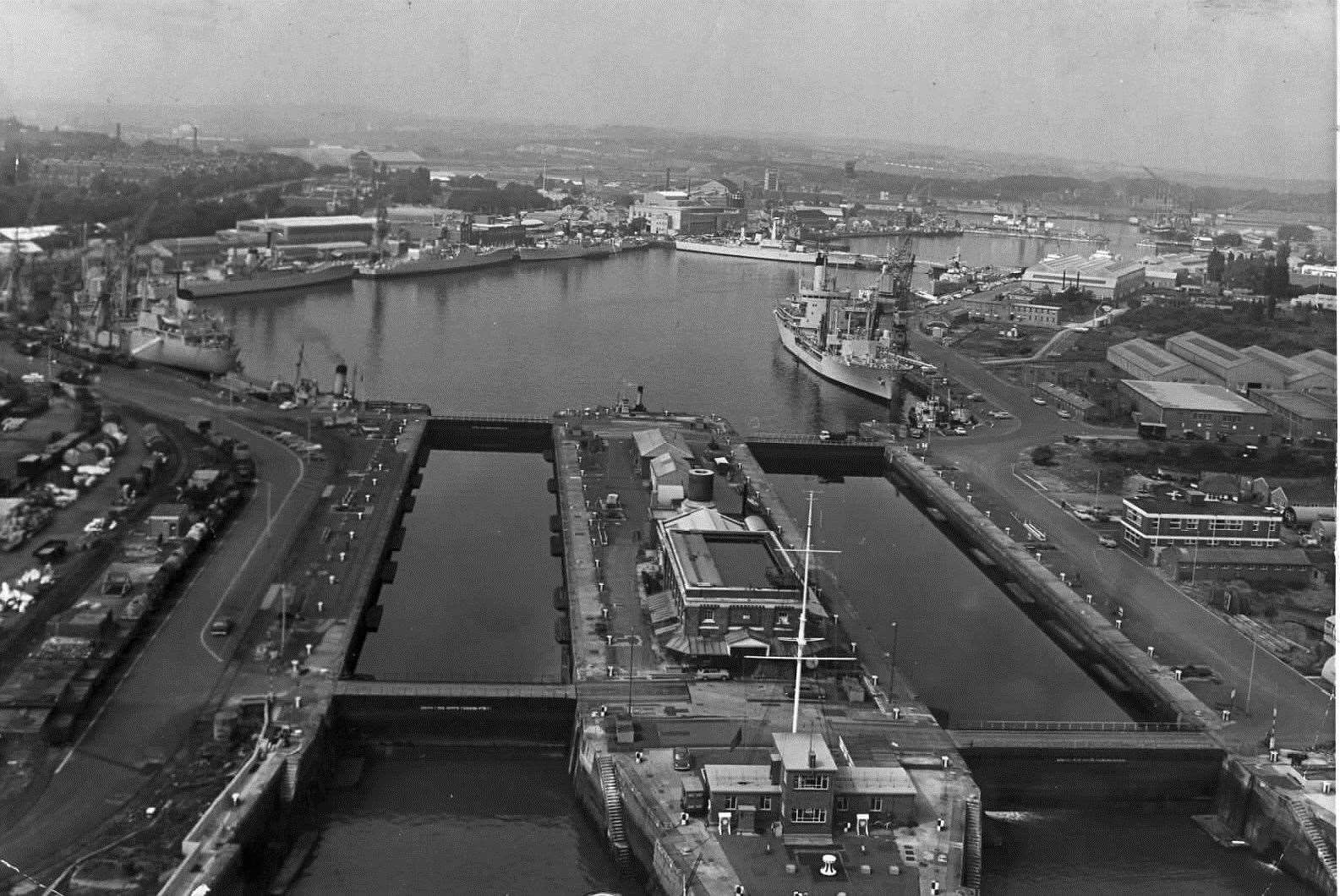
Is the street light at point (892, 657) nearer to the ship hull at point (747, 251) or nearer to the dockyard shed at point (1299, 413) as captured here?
the dockyard shed at point (1299, 413)

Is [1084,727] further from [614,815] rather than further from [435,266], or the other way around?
[435,266]

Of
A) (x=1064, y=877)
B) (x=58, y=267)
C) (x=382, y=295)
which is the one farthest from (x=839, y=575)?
(x=382, y=295)

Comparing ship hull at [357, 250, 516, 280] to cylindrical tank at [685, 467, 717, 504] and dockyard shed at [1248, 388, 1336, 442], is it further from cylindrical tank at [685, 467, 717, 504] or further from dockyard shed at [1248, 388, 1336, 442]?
cylindrical tank at [685, 467, 717, 504]

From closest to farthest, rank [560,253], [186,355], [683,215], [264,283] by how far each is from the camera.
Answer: [186,355]
[264,283]
[560,253]
[683,215]

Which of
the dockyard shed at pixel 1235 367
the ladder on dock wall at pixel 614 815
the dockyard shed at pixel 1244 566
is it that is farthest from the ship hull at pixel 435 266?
the ladder on dock wall at pixel 614 815

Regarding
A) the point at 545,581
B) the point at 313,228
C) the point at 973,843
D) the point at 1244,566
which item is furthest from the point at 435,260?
the point at 973,843

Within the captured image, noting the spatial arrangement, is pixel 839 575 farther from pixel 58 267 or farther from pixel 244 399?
pixel 58 267
